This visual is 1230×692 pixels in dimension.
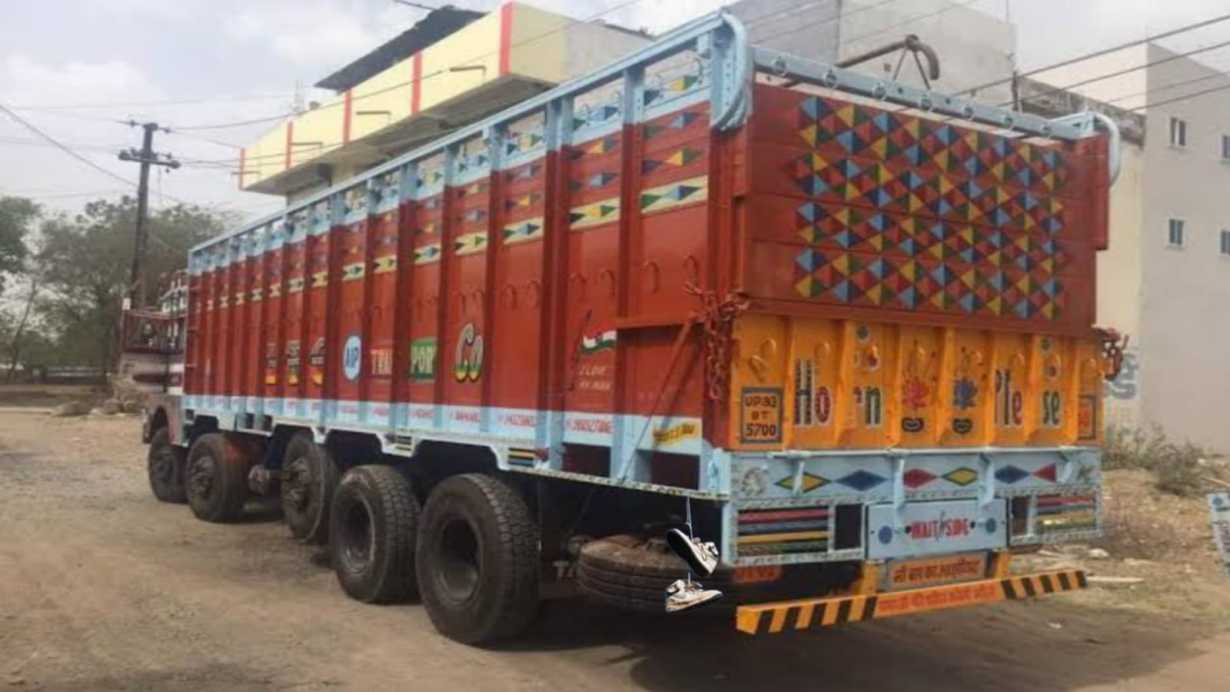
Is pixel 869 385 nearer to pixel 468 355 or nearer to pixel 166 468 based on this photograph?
pixel 468 355

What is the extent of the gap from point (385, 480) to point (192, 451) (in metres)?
5.55

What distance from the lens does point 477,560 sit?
20.9ft

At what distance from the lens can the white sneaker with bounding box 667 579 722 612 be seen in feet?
16.0

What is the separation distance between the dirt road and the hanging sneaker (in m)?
1.22

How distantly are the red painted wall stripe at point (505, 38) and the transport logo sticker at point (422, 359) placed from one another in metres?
16.0

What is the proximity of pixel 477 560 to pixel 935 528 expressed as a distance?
8.46ft

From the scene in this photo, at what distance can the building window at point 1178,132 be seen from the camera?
73.2ft

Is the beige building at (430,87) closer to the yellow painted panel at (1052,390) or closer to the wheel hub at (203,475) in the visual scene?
the wheel hub at (203,475)

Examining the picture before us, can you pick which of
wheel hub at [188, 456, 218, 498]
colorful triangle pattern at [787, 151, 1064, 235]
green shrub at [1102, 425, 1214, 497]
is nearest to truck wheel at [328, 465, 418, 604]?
colorful triangle pattern at [787, 151, 1064, 235]

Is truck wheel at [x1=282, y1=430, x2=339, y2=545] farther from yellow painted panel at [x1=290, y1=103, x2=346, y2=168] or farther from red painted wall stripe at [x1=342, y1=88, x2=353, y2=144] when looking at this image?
yellow painted panel at [x1=290, y1=103, x2=346, y2=168]

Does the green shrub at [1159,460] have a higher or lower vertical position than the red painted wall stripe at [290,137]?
lower

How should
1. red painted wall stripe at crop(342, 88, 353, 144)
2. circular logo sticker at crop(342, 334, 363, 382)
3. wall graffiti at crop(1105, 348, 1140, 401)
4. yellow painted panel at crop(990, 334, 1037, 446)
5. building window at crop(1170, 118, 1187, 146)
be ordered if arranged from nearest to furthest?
yellow painted panel at crop(990, 334, 1037, 446)
circular logo sticker at crop(342, 334, 363, 382)
wall graffiti at crop(1105, 348, 1140, 401)
building window at crop(1170, 118, 1187, 146)
red painted wall stripe at crop(342, 88, 353, 144)

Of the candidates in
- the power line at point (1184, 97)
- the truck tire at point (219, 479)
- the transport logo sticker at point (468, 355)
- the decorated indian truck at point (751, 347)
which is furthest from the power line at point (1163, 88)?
the transport logo sticker at point (468, 355)

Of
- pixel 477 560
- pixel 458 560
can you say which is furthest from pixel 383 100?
pixel 477 560
